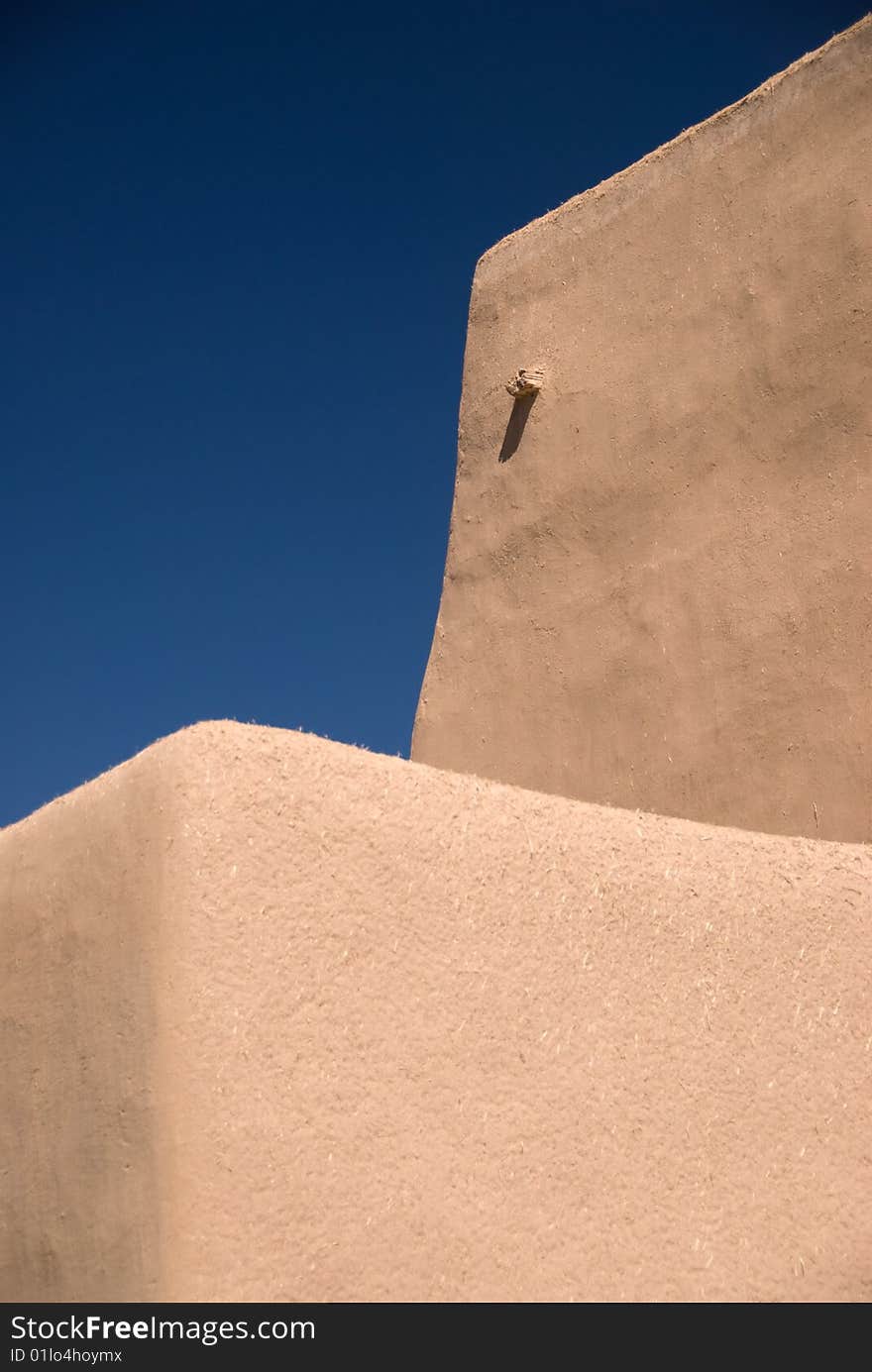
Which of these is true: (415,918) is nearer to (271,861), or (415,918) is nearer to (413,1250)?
(271,861)

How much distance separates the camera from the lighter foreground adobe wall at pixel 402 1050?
4.03 meters

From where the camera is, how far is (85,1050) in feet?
14.0

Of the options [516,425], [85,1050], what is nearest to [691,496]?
[516,425]

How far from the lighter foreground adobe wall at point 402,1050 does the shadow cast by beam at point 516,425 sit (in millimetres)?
3876

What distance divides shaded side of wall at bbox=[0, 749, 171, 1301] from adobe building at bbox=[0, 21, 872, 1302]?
1 centimetres

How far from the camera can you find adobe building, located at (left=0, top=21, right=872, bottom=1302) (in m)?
4.06

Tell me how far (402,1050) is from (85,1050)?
91cm

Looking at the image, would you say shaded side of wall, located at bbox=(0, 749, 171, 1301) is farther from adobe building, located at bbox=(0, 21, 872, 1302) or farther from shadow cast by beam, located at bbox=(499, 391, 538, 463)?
shadow cast by beam, located at bbox=(499, 391, 538, 463)

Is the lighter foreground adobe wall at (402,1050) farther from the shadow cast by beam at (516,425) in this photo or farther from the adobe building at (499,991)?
the shadow cast by beam at (516,425)

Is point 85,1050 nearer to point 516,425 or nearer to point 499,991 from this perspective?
point 499,991

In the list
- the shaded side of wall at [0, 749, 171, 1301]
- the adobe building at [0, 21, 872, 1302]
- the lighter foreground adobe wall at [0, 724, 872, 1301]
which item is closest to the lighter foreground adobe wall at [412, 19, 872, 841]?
the adobe building at [0, 21, 872, 1302]
